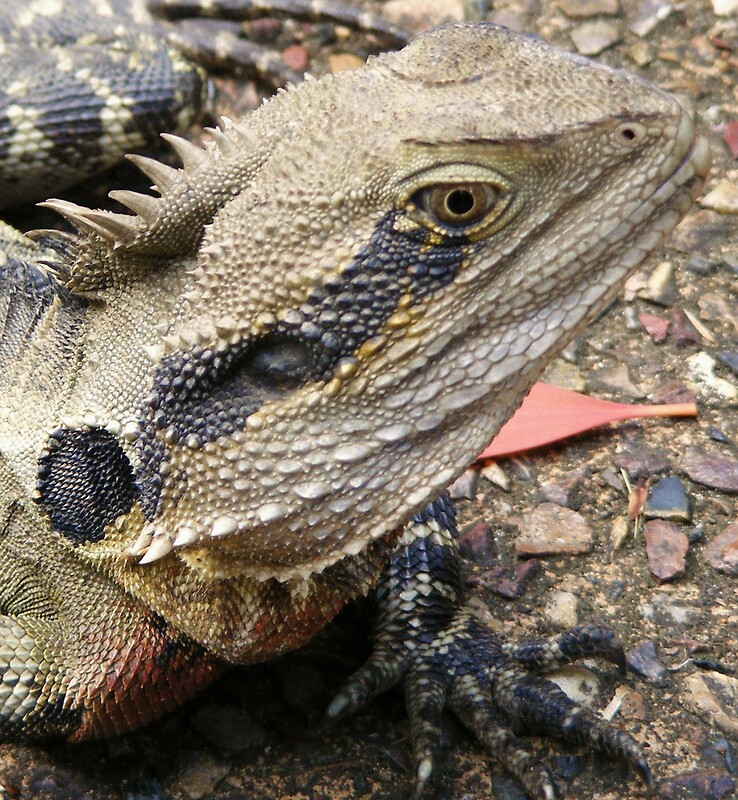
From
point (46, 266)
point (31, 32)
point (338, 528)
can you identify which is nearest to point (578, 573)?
point (338, 528)

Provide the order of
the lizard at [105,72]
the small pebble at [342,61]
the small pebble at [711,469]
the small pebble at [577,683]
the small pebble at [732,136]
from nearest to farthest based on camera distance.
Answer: the small pebble at [577,683] → the small pebble at [711,469] → the small pebble at [732,136] → the lizard at [105,72] → the small pebble at [342,61]

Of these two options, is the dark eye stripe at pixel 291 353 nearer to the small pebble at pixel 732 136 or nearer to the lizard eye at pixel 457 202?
the lizard eye at pixel 457 202

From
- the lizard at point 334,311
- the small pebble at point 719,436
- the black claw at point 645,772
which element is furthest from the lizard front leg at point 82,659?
the small pebble at point 719,436

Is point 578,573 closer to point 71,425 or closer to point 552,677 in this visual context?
point 552,677

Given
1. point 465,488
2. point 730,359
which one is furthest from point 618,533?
point 730,359

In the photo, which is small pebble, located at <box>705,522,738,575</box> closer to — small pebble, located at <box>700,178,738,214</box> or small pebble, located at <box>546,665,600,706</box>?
small pebble, located at <box>546,665,600,706</box>

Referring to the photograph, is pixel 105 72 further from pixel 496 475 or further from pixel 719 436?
pixel 719 436
